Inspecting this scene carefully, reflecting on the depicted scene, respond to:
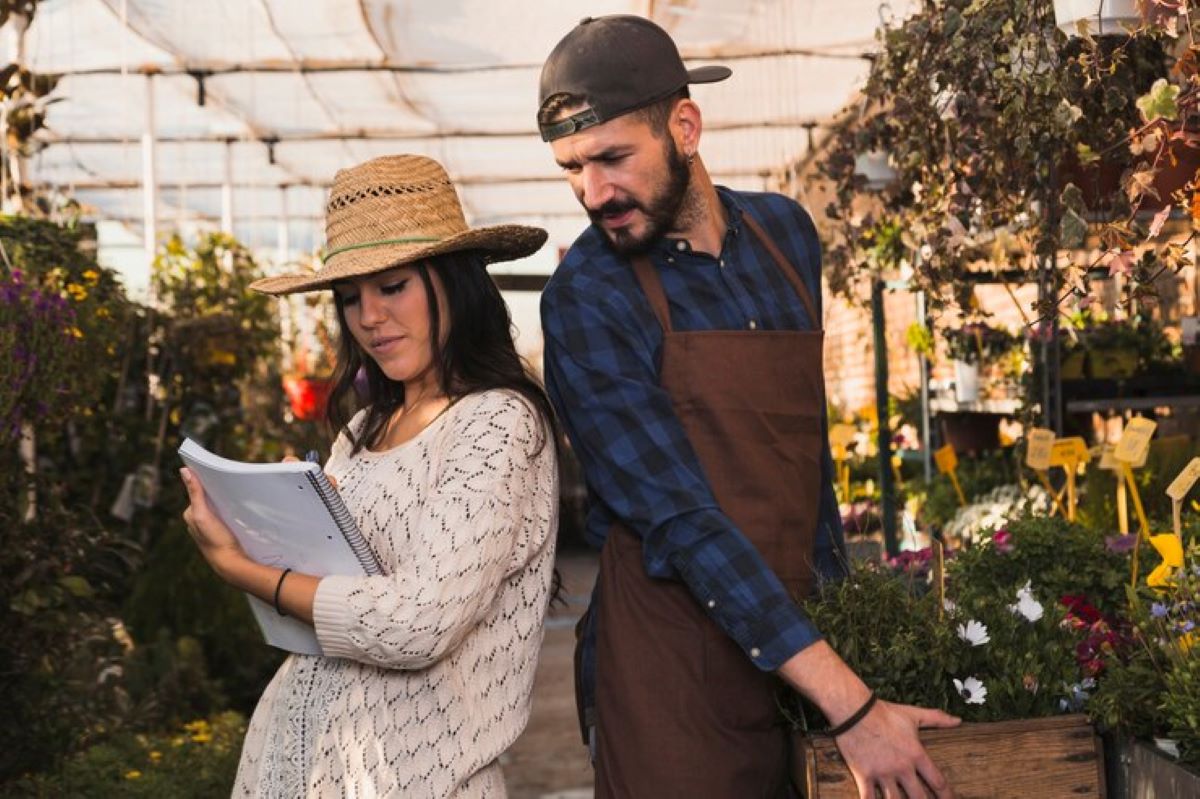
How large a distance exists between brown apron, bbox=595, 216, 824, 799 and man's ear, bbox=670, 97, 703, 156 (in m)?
0.14

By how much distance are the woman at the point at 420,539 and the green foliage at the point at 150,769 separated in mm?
1754

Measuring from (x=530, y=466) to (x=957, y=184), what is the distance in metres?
1.57

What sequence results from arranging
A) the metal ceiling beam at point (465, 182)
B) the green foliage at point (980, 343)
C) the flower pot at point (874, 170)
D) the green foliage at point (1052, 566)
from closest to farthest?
the green foliage at point (1052, 566)
the flower pot at point (874, 170)
the green foliage at point (980, 343)
the metal ceiling beam at point (465, 182)

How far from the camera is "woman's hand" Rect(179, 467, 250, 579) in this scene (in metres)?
1.80

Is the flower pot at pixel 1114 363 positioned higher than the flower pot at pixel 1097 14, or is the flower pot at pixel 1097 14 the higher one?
the flower pot at pixel 1097 14

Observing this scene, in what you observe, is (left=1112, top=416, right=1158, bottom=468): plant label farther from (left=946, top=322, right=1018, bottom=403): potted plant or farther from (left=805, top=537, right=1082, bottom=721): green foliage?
(left=946, top=322, right=1018, bottom=403): potted plant

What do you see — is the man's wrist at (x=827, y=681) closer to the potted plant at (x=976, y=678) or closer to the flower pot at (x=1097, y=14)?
the potted plant at (x=976, y=678)

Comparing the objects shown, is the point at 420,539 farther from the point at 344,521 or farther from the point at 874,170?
the point at 874,170

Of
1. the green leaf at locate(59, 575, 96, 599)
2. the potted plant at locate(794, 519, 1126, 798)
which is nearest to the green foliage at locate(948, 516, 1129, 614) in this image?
the potted plant at locate(794, 519, 1126, 798)

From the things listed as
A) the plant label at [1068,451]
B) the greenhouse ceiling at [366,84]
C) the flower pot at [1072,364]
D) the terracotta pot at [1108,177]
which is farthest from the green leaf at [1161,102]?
the greenhouse ceiling at [366,84]

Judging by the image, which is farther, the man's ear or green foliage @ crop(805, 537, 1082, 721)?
the man's ear

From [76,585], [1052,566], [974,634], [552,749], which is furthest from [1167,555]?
[552,749]

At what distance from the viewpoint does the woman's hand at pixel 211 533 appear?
180cm

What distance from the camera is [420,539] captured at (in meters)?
1.70
